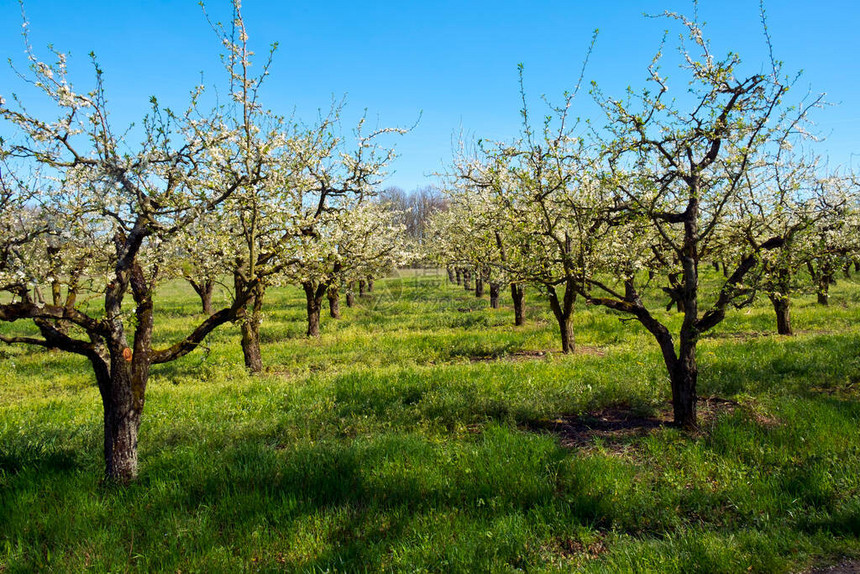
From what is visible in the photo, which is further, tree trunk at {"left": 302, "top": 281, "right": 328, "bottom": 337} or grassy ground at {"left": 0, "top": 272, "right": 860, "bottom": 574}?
tree trunk at {"left": 302, "top": 281, "right": 328, "bottom": 337}

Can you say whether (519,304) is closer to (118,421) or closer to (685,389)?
(685,389)

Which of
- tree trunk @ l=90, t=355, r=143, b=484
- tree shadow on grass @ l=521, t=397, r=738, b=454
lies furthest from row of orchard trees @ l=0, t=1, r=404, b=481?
tree shadow on grass @ l=521, t=397, r=738, b=454

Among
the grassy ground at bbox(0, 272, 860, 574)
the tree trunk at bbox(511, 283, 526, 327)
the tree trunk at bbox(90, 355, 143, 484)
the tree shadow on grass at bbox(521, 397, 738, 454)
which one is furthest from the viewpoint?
the tree trunk at bbox(511, 283, 526, 327)

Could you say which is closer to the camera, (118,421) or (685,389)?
(118,421)

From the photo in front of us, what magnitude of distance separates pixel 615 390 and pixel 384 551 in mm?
6062

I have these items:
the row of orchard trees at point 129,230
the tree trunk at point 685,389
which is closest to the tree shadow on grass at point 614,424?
the tree trunk at point 685,389

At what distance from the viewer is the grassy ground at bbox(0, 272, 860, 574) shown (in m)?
4.44

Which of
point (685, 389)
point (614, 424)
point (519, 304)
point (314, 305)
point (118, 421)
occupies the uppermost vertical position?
point (314, 305)

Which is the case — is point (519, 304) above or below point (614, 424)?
→ above

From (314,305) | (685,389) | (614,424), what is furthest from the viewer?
(314,305)

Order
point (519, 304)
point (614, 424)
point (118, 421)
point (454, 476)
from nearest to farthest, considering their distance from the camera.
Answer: point (454, 476), point (118, 421), point (614, 424), point (519, 304)

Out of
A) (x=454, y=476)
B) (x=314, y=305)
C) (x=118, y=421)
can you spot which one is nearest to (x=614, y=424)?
(x=454, y=476)

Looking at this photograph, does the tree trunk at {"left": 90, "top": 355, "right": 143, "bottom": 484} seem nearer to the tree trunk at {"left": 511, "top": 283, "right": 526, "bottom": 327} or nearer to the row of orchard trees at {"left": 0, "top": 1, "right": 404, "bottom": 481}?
the row of orchard trees at {"left": 0, "top": 1, "right": 404, "bottom": 481}

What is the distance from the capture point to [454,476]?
228 inches
